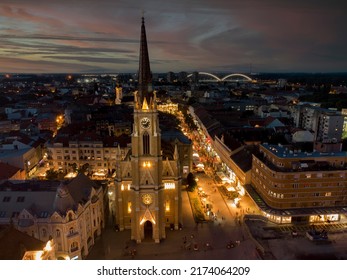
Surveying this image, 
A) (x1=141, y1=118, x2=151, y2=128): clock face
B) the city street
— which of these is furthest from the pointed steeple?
the city street

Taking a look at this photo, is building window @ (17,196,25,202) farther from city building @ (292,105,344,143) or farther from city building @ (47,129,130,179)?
city building @ (292,105,344,143)

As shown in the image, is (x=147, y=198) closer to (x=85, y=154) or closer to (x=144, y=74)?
(x=144, y=74)

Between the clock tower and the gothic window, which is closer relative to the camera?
the clock tower

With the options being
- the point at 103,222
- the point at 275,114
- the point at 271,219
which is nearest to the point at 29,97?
the point at 275,114

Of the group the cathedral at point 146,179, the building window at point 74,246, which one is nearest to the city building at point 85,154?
the cathedral at point 146,179

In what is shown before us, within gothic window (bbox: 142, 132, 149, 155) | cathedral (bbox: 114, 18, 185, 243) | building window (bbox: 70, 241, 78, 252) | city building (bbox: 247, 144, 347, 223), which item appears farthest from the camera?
city building (bbox: 247, 144, 347, 223)

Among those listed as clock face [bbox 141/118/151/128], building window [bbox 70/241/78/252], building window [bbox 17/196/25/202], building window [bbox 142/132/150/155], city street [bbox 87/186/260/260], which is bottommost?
city street [bbox 87/186/260/260]

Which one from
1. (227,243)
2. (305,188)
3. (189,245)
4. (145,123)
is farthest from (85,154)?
(305,188)

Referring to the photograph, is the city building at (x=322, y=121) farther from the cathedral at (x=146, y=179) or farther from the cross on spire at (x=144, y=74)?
the cross on spire at (x=144, y=74)
